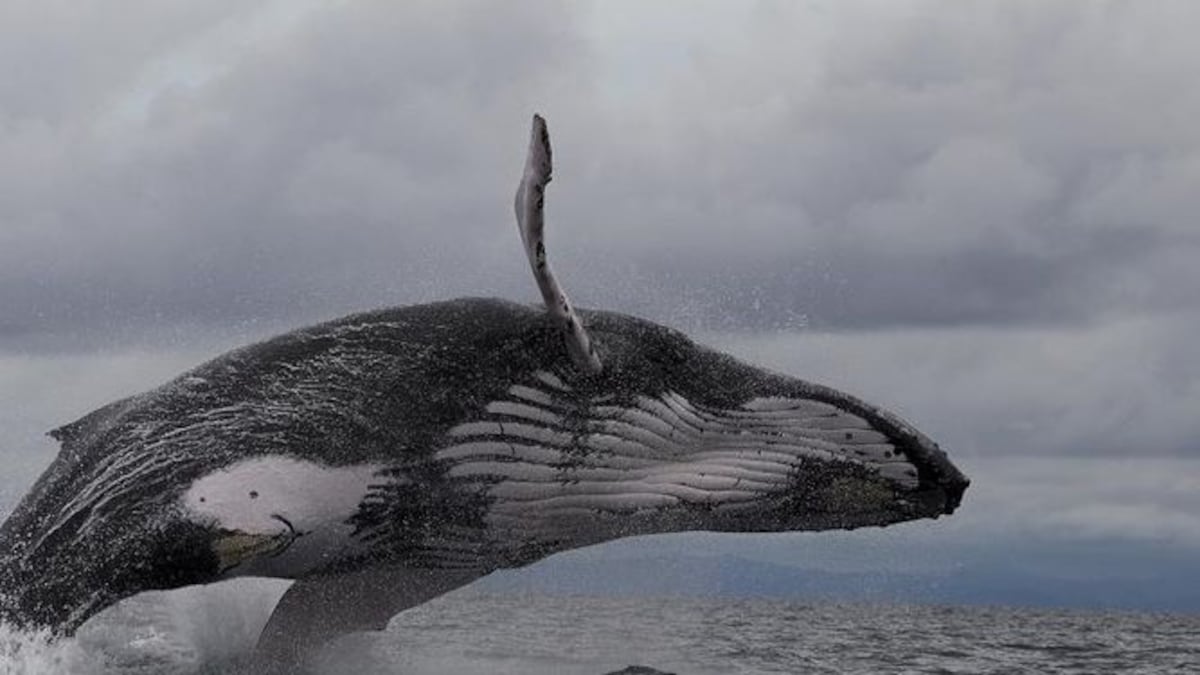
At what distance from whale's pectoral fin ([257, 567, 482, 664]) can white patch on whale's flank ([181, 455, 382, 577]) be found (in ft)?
2.60

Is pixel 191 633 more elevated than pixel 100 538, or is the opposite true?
pixel 100 538

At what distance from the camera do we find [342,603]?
33.9 ft

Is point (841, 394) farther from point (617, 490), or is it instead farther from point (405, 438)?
point (405, 438)

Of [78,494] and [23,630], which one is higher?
[78,494]

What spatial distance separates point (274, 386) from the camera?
891cm

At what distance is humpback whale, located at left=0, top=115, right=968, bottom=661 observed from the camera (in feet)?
27.6

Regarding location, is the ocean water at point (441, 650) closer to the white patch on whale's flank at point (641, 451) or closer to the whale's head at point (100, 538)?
the whale's head at point (100, 538)

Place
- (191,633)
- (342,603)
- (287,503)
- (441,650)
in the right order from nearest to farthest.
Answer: (287,503)
(342,603)
(191,633)
(441,650)

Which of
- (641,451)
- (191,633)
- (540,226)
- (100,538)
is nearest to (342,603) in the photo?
(100,538)

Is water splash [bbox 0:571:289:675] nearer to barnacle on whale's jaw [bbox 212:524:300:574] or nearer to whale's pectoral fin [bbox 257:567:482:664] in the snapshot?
whale's pectoral fin [bbox 257:567:482:664]

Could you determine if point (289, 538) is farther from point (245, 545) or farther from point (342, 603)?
point (342, 603)

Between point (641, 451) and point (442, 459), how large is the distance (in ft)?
4.11

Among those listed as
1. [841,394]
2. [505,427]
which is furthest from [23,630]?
[841,394]

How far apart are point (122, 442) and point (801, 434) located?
4191 millimetres
